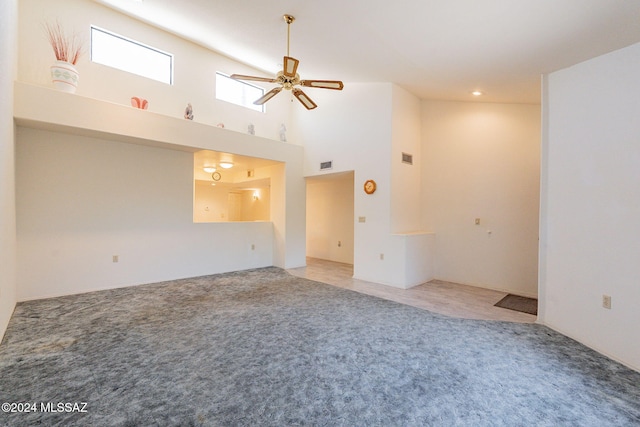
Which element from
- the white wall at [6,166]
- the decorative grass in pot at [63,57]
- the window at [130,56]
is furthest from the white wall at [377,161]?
the white wall at [6,166]

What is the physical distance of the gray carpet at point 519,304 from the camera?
150 inches

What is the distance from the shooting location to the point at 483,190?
16.6 ft

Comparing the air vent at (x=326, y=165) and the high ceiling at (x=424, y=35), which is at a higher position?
the high ceiling at (x=424, y=35)

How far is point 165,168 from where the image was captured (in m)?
5.08

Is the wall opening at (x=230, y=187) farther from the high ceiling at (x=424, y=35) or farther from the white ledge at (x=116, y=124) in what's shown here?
the high ceiling at (x=424, y=35)

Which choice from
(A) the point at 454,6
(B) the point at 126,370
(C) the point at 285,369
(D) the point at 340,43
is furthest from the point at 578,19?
(B) the point at 126,370

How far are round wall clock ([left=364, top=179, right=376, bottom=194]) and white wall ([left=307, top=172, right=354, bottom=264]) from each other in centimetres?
162

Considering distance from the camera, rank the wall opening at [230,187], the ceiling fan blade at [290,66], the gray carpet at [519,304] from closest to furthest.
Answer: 1. the ceiling fan blade at [290,66]
2. the gray carpet at [519,304]
3. the wall opening at [230,187]

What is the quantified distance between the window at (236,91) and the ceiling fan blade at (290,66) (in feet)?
8.94

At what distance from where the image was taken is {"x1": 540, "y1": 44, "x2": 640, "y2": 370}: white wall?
2.44 meters

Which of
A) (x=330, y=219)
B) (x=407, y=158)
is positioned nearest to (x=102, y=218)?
(x=330, y=219)

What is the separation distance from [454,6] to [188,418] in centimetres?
395

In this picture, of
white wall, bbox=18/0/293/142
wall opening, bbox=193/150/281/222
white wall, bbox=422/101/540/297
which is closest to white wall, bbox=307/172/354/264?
wall opening, bbox=193/150/281/222

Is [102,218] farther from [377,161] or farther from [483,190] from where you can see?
[483,190]
